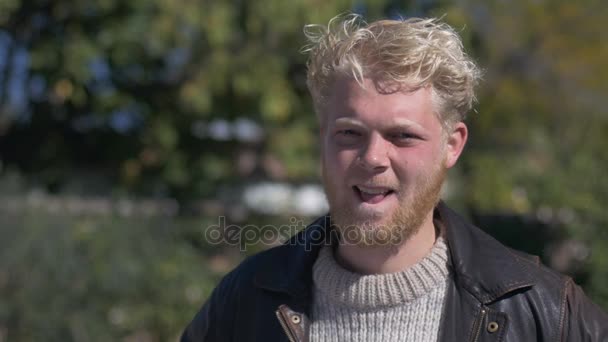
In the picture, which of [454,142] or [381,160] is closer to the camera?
[381,160]

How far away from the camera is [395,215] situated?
6.24 ft

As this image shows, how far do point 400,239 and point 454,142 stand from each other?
284 mm

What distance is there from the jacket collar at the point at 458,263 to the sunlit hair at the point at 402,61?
30 centimetres

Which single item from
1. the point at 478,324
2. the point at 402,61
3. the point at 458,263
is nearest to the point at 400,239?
the point at 458,263

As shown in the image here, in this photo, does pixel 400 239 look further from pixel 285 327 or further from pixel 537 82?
pixel 537 82

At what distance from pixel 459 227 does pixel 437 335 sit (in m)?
0.31

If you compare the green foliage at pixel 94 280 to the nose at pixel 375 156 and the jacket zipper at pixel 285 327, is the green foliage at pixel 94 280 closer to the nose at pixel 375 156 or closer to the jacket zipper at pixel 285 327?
the jacket zipper at pixel 285 327

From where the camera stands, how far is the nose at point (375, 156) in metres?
1.87

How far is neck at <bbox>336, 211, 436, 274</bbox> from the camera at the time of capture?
1.98 metres

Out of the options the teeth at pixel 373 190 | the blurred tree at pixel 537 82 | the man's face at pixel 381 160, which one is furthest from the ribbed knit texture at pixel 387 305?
the blurred tree at pixel 537 82

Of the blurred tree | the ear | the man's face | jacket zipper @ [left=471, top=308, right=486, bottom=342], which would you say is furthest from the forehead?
the blurred tree

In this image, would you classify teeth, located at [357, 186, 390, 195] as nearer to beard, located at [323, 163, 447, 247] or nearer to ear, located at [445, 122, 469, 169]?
beard, located at [323, 163, 447, 247]

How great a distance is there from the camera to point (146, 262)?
6.03 metres

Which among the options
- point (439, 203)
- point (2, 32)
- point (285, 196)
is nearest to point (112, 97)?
point (2, 32)
